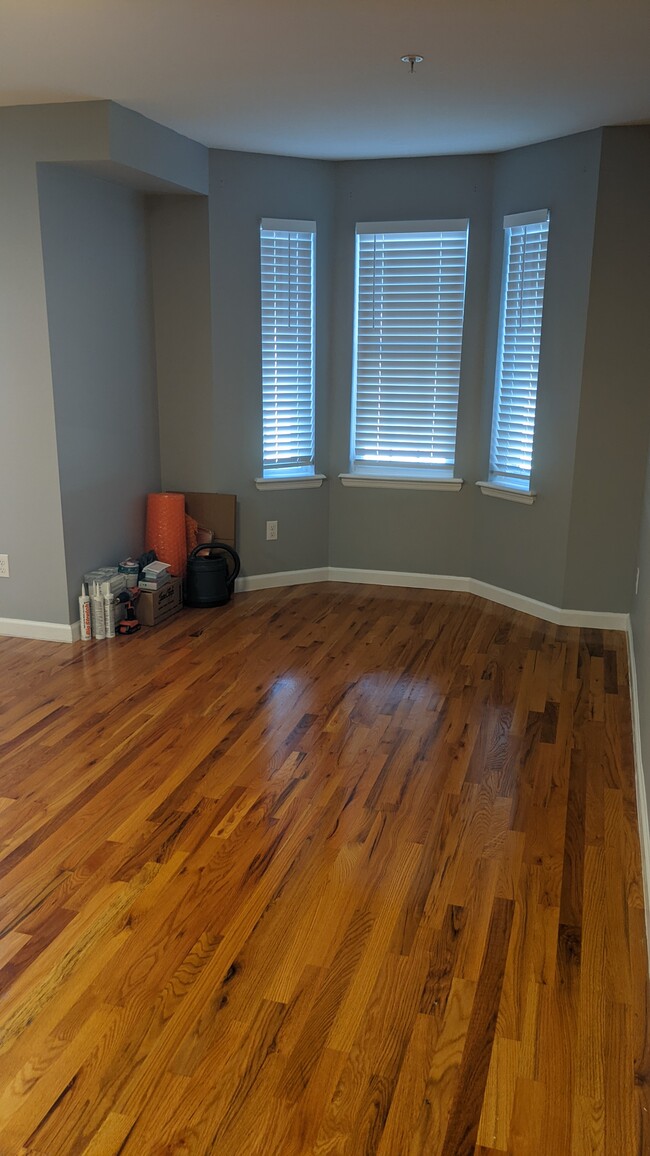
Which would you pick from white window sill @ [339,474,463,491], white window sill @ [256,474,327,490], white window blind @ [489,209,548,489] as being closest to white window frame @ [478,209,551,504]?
white window blind @ [489,209,548,489]

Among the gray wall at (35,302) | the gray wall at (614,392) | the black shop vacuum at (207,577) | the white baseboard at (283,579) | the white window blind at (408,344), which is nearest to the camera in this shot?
the gray wall at (35,302)

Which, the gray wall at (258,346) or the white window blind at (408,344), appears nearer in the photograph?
the gray wall at (258,346)

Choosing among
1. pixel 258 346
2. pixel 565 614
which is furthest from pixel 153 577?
pixel 565 614

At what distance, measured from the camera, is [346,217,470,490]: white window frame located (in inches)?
203

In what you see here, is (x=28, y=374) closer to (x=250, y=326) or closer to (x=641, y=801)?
(x=250, y=326)

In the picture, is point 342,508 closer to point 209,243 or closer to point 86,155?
point 209,243

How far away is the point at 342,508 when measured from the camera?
5715 mm

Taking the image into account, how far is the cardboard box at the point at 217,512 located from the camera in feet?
17.3

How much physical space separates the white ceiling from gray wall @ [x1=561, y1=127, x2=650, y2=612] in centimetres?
35

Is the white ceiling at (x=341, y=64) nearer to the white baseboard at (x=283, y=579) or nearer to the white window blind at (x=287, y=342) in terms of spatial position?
the white window blind at (x=287, y=342)

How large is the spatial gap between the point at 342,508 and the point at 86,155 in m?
2.58

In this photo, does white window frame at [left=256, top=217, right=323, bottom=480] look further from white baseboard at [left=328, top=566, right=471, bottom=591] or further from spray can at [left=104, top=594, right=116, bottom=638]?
spray can at [left=104, top=594, right=116, bottom=638]

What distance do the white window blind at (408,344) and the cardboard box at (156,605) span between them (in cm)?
151

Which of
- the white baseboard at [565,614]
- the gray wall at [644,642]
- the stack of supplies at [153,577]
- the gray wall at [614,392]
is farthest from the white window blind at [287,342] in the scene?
the gray wall at [644,642]
